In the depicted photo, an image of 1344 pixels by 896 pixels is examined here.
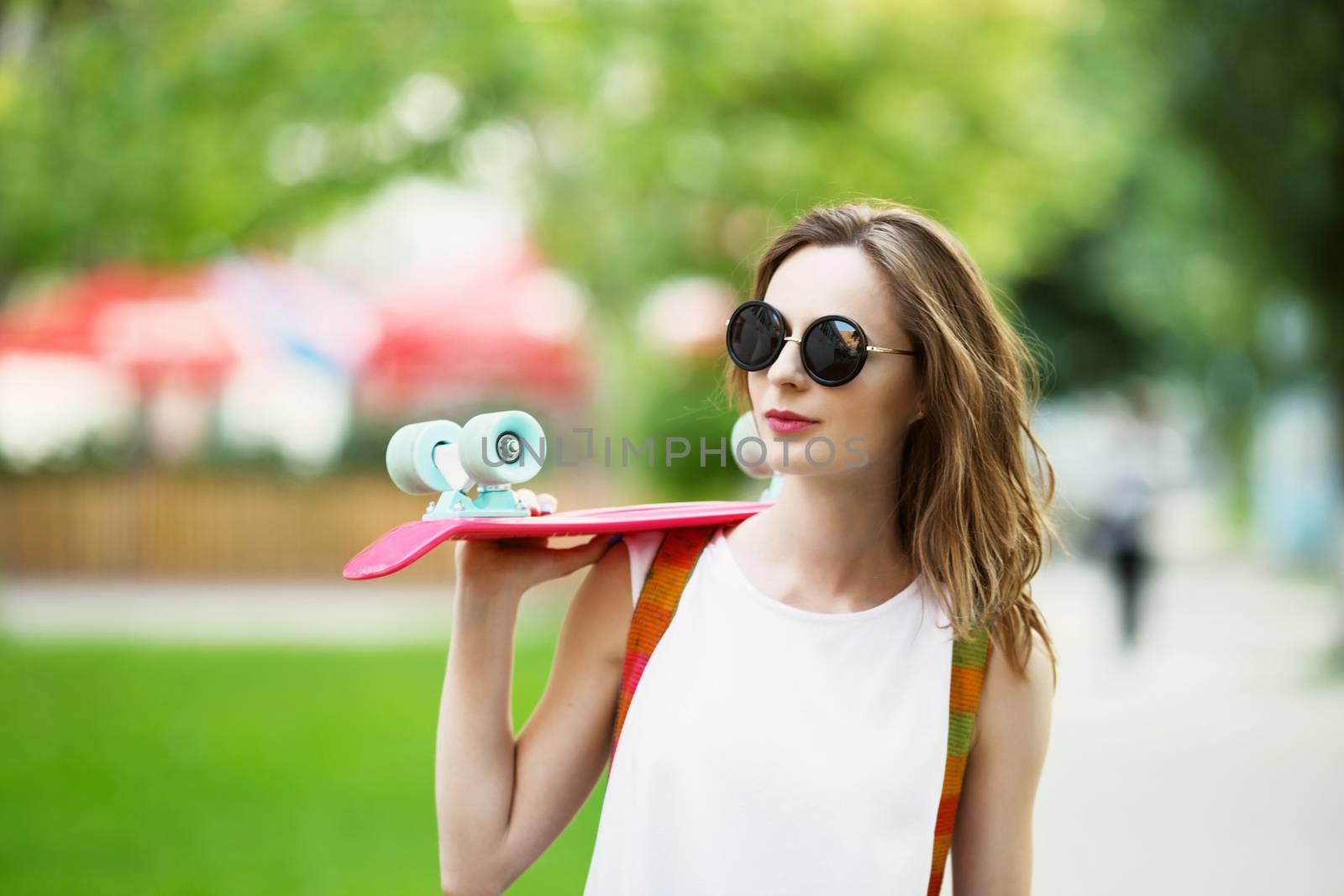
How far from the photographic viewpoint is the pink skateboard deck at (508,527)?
1.73 meters

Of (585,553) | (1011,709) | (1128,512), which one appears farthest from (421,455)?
(1128,512)

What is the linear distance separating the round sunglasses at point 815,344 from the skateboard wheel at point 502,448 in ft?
1.07

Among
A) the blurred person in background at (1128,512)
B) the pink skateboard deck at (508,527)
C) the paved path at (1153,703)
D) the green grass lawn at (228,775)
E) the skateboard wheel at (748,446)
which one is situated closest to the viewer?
the pink skateboard deck at (508,527)

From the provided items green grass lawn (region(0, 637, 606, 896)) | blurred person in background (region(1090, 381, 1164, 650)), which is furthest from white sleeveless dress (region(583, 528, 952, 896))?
blurred person in background (region(1090, 381, 1164, 650))

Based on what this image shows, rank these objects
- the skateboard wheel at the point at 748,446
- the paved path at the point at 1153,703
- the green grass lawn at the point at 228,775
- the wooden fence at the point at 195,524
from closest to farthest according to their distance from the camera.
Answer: the skateboard wheel at the point at 748,446 → the green grass lawn at the point at 228,775 → the paved path at the point at 1153,703 → the wooden fence at the point at 195,524

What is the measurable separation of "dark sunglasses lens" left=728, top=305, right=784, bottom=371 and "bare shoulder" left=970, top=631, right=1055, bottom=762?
1.85ft

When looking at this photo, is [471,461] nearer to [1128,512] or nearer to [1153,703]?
[1153,703]

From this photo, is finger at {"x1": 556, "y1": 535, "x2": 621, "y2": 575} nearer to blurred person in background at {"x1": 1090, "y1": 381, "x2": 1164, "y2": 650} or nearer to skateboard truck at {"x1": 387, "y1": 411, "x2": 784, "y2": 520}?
skateboard truck at {"x1": 387, "y1": 411, "x2": 784, "y2": 520}

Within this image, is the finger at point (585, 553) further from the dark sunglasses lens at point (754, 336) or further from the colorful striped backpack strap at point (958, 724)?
the colorful striped backpack strap at point (958, 724)

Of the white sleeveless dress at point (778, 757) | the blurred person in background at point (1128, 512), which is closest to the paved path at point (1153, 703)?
the blurred person in background at point (1128, 512)

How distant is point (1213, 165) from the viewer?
11.1 metres

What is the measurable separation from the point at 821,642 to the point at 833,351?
0.43 meters

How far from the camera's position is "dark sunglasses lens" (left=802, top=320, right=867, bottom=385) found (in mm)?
1865

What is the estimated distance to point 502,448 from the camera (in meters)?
1.82
